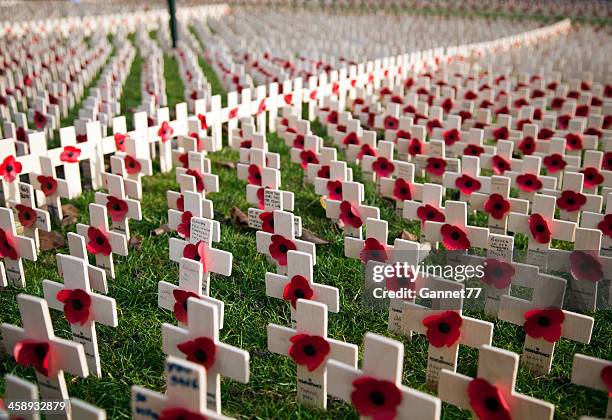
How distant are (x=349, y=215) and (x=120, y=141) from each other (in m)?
2.90

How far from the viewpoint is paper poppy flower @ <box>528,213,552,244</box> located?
4.48 m

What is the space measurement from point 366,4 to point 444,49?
80.4ft

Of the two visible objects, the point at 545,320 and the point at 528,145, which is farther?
the point at 528,145

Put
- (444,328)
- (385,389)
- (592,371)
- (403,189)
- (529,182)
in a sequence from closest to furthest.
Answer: (385,389) → (592,371) → (444,328) → (403,189) → (529,182)

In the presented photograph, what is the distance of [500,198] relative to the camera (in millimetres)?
4941

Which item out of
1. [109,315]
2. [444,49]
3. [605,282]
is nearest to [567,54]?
[444,49]

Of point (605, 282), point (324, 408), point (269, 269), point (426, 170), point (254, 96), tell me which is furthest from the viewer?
point (254, 96)

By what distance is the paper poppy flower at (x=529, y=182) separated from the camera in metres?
5.55

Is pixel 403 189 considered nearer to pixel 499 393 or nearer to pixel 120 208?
pixel 120 208

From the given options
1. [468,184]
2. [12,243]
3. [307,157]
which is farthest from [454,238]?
[12,243]

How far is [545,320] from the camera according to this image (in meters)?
3.21

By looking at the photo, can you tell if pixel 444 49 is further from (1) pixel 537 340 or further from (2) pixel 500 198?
(1) pixel 537 340

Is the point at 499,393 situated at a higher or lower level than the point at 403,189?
higher

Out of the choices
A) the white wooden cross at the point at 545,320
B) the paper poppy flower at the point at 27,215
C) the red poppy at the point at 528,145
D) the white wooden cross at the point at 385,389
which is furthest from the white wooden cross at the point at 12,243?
the red poppy at the point at 528,145
